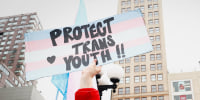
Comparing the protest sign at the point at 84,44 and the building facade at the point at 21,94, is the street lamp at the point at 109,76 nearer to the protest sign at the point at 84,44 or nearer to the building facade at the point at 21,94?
the protest sign at the point at 84,44

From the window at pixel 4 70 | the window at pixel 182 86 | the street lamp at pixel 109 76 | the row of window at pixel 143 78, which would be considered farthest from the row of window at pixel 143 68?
the street lamp at pixel 109 76

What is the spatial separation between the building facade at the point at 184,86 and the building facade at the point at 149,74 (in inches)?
73.3

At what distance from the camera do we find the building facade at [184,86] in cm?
5525

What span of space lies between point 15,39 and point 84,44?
10414cm

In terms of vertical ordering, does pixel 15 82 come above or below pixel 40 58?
below

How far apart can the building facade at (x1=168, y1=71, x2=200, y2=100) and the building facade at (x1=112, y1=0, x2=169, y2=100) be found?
6.11ft

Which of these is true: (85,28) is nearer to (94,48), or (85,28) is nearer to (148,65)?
(94,48)

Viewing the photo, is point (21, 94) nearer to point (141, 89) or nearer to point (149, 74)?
point (141, 89)

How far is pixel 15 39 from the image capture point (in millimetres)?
104312

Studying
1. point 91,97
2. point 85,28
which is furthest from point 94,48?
point 91,97

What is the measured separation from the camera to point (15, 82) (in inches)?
3209

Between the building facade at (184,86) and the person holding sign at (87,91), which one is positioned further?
the building facade at (184,86)

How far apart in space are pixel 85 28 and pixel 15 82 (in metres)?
80.7

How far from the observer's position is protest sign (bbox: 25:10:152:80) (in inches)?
185
